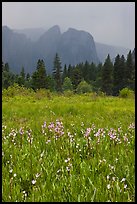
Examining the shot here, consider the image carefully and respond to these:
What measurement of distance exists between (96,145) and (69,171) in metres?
1.11

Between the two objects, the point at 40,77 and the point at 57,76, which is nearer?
the point at 40,77

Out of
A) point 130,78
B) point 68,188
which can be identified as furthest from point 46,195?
point 130,78

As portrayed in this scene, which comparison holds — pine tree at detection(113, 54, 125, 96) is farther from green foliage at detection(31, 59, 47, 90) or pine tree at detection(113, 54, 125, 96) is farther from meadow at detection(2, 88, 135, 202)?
meadow at detection(2, 88, 135, 202)

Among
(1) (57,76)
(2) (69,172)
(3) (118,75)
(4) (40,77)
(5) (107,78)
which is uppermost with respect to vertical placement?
(1) (57,76)

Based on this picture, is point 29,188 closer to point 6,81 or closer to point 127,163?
point 127,163

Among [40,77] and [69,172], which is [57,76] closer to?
[40,77]

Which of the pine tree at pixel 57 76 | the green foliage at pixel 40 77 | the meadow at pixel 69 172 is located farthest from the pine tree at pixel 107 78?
the meadow at pixel 69 172

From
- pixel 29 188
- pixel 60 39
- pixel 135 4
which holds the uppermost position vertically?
pixel 60 39

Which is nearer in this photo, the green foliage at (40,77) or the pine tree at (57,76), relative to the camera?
the green foliage at (40,77)

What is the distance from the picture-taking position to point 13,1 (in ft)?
9.02

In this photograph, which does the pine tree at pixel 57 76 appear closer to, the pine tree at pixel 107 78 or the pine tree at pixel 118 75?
the pine tree at pixel 107 78

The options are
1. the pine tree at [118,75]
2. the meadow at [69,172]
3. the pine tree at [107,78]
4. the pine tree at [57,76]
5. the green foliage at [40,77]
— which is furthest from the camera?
the pine tree at [57,76]

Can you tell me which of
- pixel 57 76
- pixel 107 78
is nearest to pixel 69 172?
pixel 107 78

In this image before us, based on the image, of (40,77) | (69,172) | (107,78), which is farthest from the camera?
(107,78)
